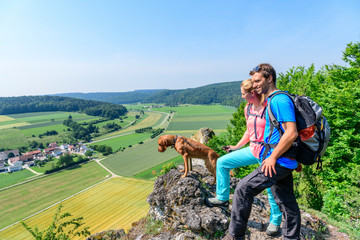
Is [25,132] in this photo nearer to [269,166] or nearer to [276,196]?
[276,196]

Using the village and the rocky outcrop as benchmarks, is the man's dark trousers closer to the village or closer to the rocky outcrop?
the rocky outcrop

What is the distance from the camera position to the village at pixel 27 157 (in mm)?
52656

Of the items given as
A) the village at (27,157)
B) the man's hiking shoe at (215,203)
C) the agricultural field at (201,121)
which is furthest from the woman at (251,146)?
the village at (27,157)

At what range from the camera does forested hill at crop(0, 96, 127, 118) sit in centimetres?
13462

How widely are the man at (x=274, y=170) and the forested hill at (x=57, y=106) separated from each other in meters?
129

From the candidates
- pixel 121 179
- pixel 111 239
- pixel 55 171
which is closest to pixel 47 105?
pixel 55 171

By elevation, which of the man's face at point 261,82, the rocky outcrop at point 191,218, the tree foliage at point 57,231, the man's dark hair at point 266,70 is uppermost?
the man's dark hair at point 266,70

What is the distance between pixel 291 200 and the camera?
3.07m

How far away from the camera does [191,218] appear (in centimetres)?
475

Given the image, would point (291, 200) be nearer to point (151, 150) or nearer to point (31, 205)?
point (31, 205)

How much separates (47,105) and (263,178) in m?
189

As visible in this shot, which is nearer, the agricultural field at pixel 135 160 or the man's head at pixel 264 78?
the man's head at pixel 264 78

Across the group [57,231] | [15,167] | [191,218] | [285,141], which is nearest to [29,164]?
[15,167]

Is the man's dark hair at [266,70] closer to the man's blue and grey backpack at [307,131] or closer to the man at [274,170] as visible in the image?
the man at [274,170]
